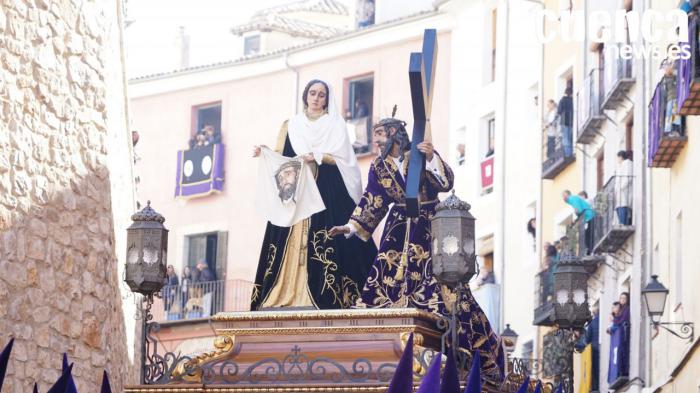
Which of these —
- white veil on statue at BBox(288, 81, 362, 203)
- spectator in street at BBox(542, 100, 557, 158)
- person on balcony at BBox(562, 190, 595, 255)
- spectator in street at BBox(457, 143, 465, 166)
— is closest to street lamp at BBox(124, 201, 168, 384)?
white veil on statue at BBox(288, 81, 362, 203)

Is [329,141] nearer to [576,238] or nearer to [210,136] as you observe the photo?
[576,238]

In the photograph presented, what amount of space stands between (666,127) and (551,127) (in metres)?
9.41

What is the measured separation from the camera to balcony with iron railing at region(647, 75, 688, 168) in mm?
24500

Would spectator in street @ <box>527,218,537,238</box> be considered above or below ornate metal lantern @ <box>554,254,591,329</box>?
above

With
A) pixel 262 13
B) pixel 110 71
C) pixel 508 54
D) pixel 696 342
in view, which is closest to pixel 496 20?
pixel 508 54

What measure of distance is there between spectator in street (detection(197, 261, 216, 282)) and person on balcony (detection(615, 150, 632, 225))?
14435 mm

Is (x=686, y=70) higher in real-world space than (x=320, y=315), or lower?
higher

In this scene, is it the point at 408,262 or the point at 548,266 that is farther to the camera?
the point at 548,266

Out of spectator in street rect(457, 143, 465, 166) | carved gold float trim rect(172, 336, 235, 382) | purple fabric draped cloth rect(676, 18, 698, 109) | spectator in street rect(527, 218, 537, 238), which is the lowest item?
carved gold float trim rect(172, 336, 235, 382)

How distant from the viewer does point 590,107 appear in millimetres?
31828

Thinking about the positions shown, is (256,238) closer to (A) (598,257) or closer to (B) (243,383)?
(A) (598,257)

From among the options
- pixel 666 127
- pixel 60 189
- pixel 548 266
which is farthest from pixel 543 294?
pixel 60 189

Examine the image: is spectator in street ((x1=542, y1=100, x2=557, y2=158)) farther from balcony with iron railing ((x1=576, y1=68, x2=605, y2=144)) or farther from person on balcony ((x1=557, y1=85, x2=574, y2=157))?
balcony with iron railing ((x1=576, y1=68, x2=605, y2=144))

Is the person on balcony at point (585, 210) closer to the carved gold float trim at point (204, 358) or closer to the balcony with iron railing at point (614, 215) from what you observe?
the balcony with iron railing at point (614, 215)
